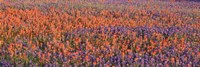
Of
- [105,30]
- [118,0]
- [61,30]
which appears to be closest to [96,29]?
[105,30]

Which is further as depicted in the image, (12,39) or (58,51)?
(12,39)

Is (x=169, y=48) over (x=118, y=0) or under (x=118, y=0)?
over

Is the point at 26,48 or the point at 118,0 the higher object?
the point at 26,48

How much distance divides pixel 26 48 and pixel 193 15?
7339mm

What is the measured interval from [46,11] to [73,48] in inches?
199

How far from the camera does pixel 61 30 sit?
848cm

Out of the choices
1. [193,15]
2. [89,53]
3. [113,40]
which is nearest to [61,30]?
[113,40]

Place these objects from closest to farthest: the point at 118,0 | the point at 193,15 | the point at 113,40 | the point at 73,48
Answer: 1. the point at 73,48
2. the point at 113,40
3. the point at 193,15
4. the point at 118,0

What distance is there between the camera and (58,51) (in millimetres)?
6500

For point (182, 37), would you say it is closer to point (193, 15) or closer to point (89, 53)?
point (89, 53)

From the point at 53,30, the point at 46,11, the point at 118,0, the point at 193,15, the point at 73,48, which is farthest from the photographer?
the point at 118,0

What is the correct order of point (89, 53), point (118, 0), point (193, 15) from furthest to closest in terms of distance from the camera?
point (118, 0)
point (193, 15)
point (89, 53)

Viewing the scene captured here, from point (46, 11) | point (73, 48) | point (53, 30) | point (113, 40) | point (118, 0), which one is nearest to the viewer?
point (73, 48)

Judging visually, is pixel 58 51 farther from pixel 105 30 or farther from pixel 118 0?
pixel 118 0
